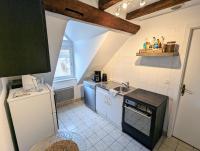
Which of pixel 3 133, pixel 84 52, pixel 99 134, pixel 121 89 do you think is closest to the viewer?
pixel 3 133

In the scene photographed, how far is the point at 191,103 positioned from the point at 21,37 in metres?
2.50

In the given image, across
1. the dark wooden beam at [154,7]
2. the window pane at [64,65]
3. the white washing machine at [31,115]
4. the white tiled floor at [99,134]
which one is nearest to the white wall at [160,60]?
the white tiled floor at [99,134]

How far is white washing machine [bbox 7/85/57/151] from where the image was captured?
4.97 ft

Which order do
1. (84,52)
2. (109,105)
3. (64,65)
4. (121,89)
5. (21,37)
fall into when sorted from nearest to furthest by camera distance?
(21,37) → (109,105) → (121,89) → (84,52) → (64,65)

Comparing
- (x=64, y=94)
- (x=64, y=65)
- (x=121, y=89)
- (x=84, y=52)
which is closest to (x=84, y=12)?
(x=84, y=52)

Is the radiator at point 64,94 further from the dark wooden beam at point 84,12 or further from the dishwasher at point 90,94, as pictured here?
the dark wooden beam at point 84,12

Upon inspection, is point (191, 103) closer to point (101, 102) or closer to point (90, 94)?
point (101, 102)

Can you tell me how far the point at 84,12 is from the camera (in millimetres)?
1423

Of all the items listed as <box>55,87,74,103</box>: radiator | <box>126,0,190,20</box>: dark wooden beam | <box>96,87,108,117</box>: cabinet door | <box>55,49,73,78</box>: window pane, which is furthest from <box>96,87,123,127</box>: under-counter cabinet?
<box>126,0,190,20</box>: dark wooden beam

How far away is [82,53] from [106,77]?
0.97 meters

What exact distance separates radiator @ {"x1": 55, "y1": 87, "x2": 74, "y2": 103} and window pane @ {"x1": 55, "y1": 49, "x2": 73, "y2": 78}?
0.47 meters

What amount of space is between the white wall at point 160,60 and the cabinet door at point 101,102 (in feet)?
2.36

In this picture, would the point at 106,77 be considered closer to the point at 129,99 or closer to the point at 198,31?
the point at 129,99

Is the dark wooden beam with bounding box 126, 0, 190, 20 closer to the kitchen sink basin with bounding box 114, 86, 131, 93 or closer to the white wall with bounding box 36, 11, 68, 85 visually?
the white wall with bounding box 36, 11, 68, 85
